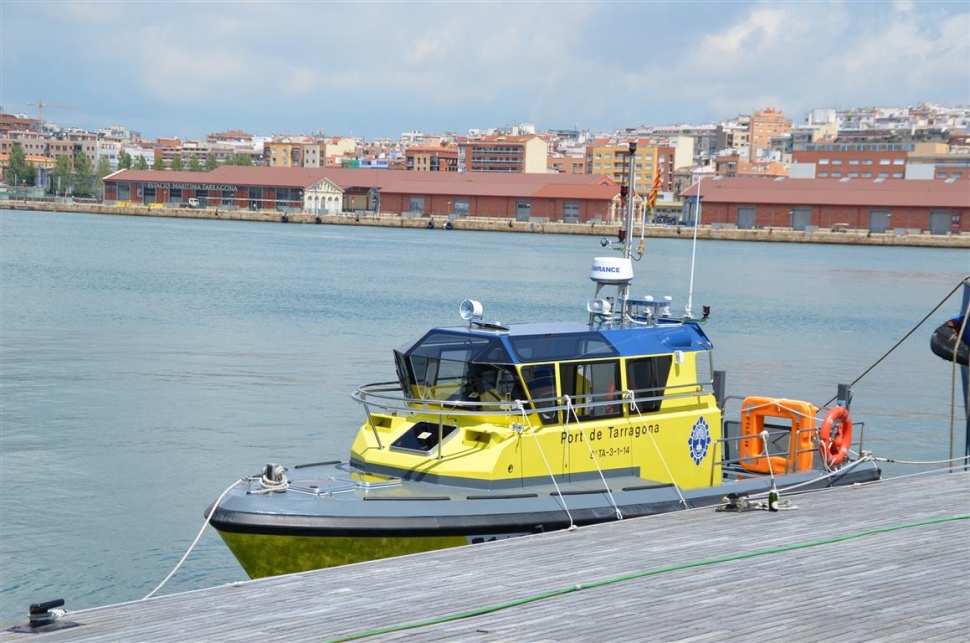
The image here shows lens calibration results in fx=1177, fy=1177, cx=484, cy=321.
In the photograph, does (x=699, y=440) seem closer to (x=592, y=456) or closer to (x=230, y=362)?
(x=592, y=456)

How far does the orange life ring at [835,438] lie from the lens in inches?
552

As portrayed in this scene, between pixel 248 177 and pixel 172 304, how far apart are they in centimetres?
10584

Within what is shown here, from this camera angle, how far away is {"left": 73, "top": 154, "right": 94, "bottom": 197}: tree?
17412cm

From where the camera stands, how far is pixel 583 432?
39.5ft

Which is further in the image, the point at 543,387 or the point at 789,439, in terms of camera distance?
the point at 789,439

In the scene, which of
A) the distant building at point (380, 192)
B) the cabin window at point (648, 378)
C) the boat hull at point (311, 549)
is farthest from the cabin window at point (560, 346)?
the distant building at point (380, 192)

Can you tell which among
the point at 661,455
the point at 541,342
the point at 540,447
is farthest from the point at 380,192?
the point at 540,447

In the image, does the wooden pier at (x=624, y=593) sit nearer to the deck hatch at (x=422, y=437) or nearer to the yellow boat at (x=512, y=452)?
the yellow boat at (x=512, y=452)

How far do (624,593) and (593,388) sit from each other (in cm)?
396

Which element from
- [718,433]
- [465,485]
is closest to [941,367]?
[718,433]

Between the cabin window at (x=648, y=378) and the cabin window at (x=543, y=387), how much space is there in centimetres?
100

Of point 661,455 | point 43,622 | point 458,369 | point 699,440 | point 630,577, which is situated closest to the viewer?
point 43,622

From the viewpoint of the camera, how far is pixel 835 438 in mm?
14234

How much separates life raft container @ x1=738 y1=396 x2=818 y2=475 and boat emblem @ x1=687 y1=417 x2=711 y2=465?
1.04 metres
